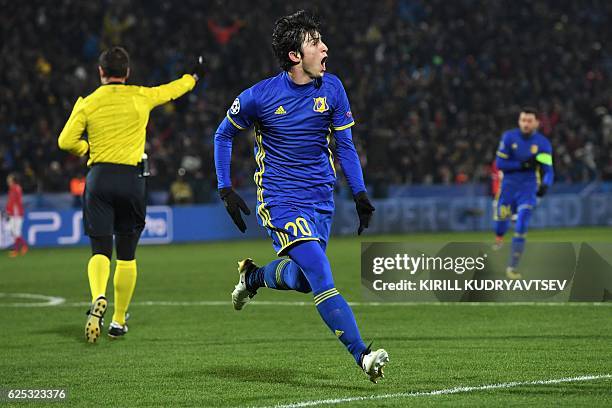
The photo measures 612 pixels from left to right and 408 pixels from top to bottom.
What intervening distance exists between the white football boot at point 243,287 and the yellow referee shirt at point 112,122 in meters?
1.73

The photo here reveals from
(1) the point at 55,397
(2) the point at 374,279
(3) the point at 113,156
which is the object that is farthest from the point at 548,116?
(1) the point at 55,397

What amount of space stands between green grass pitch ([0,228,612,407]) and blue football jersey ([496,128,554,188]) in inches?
115

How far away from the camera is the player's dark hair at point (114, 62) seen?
9305mm

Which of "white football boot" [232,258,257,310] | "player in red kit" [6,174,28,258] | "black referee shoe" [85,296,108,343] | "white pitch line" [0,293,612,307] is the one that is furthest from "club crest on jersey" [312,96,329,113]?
"player in red kit" [6,174,28,258]

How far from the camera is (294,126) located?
712 cm

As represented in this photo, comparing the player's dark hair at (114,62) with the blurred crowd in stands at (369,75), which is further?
the blurred crowd in stands at (369,75)

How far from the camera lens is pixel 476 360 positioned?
26.0 ft

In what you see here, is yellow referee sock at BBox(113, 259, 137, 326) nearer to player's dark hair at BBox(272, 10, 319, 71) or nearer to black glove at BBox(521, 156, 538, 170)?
player's dark hair at BBox(272, 10, 319, 71)

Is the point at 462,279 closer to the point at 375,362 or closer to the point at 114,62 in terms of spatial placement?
the point at 114,62

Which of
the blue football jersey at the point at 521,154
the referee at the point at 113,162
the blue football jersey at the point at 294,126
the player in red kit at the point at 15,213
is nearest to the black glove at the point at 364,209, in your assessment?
the blue football jersey at the point at 294,126

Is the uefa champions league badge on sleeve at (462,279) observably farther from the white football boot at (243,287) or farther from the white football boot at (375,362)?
the white football boot at (375,362)

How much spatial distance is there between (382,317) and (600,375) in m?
4.07

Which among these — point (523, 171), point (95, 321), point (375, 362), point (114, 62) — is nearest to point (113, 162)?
point (114, 62)

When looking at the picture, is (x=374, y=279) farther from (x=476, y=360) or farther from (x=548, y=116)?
(x=548, y=116)
